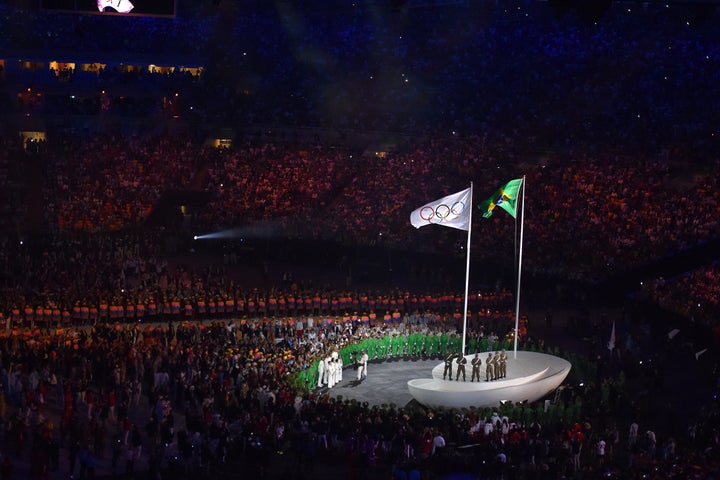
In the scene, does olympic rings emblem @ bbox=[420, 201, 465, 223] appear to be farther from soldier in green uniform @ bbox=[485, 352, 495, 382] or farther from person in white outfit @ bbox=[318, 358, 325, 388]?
person in white outfit @ bbox=[318, 358, 325, 388]

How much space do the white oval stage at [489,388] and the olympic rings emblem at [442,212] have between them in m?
4.75

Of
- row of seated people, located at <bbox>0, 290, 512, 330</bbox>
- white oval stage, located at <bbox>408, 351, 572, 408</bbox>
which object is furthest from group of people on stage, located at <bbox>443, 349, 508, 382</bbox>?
row of seated people, located at <bbox>0, 290, 512, 330</bbox>

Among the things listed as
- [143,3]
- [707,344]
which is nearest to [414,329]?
[707,344]

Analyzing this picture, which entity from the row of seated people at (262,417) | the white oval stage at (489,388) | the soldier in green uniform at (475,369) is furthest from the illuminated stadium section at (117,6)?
the soldier in green uniform at (475,369)

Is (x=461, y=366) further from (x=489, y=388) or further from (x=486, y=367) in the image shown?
(x=489, y=388)

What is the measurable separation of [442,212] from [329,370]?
6.25 metres

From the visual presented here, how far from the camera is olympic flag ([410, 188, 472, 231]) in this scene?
3431 centimetres

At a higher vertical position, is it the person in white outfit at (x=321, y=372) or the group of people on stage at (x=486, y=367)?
the group of people on stage at (x=486, y=367)

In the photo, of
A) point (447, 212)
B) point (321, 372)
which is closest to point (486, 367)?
point (447, 212)

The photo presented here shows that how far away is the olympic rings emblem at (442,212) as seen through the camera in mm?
34281

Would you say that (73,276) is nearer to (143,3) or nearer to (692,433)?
(143,3)

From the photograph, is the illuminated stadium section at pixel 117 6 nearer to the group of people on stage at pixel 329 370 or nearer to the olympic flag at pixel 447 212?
the olympic flag at pixel 447 212

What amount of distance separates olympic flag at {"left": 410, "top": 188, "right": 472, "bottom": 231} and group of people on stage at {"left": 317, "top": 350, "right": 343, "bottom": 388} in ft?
17.0

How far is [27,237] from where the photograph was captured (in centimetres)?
4894
